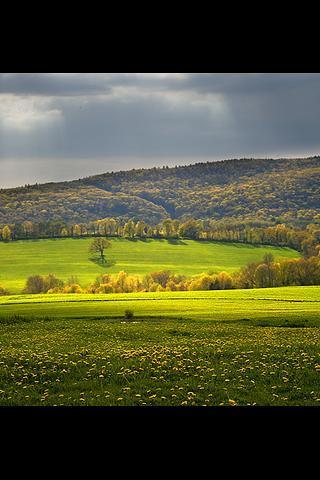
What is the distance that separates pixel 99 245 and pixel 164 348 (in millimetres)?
2398

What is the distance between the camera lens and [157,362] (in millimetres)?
7020

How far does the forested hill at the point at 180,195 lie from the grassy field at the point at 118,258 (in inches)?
16.0

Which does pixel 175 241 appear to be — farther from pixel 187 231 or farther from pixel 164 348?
pixel 164 348

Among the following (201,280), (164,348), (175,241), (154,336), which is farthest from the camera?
(201,280)

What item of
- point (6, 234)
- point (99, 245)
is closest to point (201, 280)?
point (99, 245)

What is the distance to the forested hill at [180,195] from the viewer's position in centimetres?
934

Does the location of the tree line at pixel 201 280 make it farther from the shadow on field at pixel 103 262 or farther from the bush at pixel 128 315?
the bush at pixel 128 315
